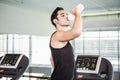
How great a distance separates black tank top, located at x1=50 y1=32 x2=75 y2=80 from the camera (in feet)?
5.24

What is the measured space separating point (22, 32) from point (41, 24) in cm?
149

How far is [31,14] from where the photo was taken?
1007cm

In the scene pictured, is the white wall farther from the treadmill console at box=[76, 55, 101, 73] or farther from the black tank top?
the black tank top

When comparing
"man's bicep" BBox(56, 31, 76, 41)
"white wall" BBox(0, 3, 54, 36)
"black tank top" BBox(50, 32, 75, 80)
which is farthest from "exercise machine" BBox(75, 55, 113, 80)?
"white wall" BBox(0, 3, 54, 36)

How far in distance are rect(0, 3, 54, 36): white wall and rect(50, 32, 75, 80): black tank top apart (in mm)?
7117

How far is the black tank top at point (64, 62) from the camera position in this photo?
5.24 ft

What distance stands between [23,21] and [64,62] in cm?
805

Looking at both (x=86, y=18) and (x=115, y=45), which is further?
(x=115, y=45)

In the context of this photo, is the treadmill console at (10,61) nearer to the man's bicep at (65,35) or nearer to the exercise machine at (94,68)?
the exercise machine at (94,68)

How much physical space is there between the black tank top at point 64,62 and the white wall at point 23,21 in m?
7.12

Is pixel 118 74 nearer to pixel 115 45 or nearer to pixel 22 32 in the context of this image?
pixel 115 45

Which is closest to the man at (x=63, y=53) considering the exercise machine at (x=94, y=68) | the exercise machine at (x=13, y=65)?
the exercise machine at (x=94, y=68)

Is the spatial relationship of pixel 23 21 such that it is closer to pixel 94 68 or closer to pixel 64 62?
pixel 94 68

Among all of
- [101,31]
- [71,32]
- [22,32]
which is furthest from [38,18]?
[71,32]
